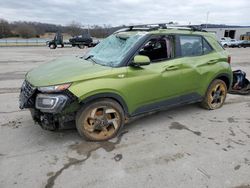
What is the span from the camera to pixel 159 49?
4.38 metres

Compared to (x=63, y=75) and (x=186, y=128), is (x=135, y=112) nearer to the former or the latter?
(x=186, y=128)

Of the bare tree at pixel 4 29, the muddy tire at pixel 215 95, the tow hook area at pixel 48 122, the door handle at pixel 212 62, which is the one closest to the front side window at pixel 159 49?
the door handle at pixel 212 62

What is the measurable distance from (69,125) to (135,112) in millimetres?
1134

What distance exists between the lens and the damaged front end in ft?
10.9

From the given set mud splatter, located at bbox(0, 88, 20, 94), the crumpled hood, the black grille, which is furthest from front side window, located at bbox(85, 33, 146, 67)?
mud splatter, located at bbox(0, 88, 20, 94)

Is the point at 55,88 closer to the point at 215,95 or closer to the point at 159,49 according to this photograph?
the point at 159,49

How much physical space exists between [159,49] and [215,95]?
6.40ft

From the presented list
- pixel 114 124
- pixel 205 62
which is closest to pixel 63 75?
pixel 114 124

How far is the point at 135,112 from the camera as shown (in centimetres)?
407

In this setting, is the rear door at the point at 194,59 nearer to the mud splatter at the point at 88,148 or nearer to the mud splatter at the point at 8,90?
the mud splatter at the point at 88,148

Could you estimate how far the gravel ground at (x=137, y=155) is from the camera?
2.88 meters

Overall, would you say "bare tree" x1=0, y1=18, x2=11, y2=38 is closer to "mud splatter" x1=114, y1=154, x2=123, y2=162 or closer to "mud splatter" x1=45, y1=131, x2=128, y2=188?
"mud splatter" x1=45, y1=131, x2=128, y2=188

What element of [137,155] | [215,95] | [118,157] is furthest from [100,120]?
[215,95]

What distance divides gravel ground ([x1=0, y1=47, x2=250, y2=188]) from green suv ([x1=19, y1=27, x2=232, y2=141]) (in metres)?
0.37
